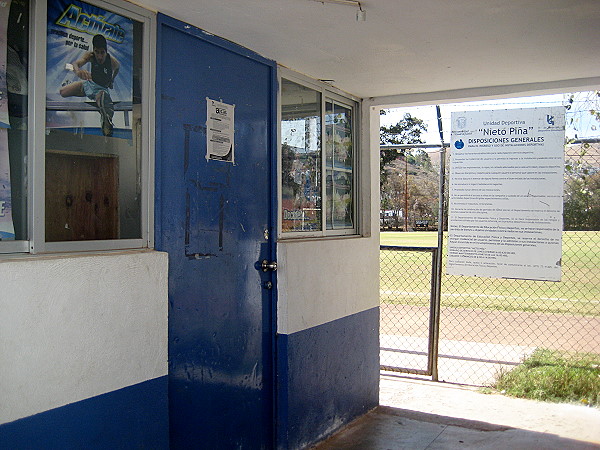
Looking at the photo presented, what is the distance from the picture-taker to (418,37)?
11.8ft

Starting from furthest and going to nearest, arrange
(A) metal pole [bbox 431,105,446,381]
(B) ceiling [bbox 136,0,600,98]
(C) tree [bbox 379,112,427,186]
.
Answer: (C) tree [bbox 379,112,427,186] → (A) metal pole [bbox 431,105,446,381] → (B) ceiling [bbox 136,0,600,98]

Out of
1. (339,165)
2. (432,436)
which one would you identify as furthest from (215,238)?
(432,436)

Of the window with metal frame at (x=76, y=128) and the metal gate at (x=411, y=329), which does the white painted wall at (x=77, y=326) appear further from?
the metal gate at (x=411, y=329)

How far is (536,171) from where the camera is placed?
5383 millimetres

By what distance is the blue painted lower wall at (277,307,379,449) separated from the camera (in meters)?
4.13

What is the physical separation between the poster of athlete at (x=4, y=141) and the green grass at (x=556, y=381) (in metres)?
4.61

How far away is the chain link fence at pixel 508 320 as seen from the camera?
20.0ft

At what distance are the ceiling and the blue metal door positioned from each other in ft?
0.77

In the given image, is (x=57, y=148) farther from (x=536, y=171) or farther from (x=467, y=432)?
(x=536, y=171)

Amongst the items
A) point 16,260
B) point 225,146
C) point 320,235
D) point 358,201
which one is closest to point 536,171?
point 358,201

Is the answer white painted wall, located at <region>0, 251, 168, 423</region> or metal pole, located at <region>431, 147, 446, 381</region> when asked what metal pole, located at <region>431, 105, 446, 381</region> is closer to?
metal pole, located at <region>431, 147, 446, 381</region>

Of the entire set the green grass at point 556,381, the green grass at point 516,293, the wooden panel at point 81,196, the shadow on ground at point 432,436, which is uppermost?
the wooden panel at point 81,196

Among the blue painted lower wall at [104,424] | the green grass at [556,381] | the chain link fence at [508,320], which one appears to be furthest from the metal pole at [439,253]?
the blue painted lower wall at [104,424]

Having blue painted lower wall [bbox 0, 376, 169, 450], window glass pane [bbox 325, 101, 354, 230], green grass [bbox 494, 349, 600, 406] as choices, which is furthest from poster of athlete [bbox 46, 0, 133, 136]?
green grass [bbox 494, 349, 600, 406]
